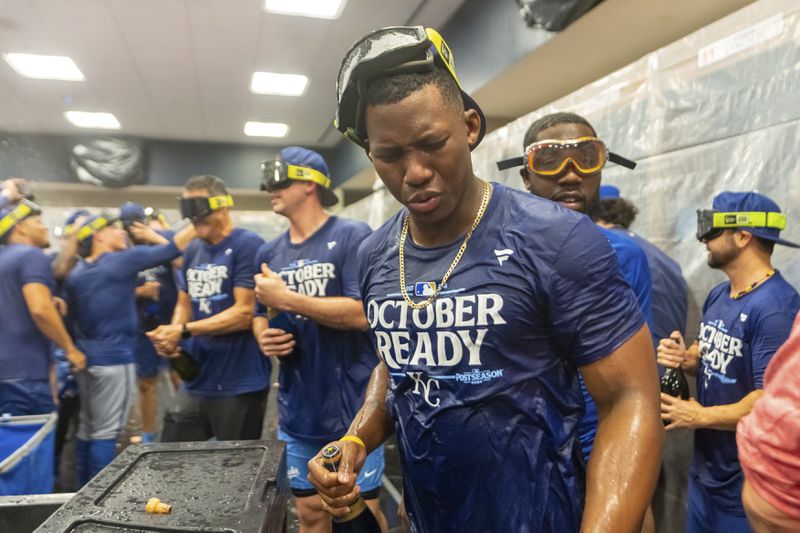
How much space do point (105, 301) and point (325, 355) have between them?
2516 millimetres

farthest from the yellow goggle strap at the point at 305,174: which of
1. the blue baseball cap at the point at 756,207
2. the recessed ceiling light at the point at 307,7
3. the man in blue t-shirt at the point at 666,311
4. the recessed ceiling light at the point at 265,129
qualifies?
the recessed ceiling light at the point at 265,129

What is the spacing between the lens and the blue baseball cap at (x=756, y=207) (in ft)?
6.80

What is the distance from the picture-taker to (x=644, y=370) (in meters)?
1.02

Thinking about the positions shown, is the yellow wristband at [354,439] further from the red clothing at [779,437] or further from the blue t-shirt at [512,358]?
the red clothing at [779,437]

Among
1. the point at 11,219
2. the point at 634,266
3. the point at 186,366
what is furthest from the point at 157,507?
the point at 11,219

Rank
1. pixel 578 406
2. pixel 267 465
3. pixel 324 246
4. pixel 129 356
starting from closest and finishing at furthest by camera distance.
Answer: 1. pixel 578 406
2. pixel 267 465
3. pixel 324 246
4. pixel 129 356

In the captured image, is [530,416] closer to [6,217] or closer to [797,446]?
[797,446]

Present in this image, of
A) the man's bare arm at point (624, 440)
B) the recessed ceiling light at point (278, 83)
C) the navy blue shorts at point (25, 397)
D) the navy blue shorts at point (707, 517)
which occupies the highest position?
the recessed ceiling light at point (278, 83)

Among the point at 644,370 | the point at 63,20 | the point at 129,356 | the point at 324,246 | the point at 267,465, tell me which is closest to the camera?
the point at 644,370

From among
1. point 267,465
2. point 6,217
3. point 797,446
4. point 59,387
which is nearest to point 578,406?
point 797,446

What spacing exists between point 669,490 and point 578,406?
2.18m

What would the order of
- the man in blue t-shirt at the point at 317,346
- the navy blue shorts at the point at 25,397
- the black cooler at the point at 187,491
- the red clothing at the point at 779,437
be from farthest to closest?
the navy blue shorts at the point at 25,397, the man in blue t-shirt at the point at 317,346, the black cooler at the point at 187,491, the red clothing at the point at 779,437

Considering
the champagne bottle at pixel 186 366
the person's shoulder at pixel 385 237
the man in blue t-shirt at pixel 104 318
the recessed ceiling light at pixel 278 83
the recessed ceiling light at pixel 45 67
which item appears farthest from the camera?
the recessed ceiling light at pixel 278 83

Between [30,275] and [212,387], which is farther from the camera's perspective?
[30,275]
